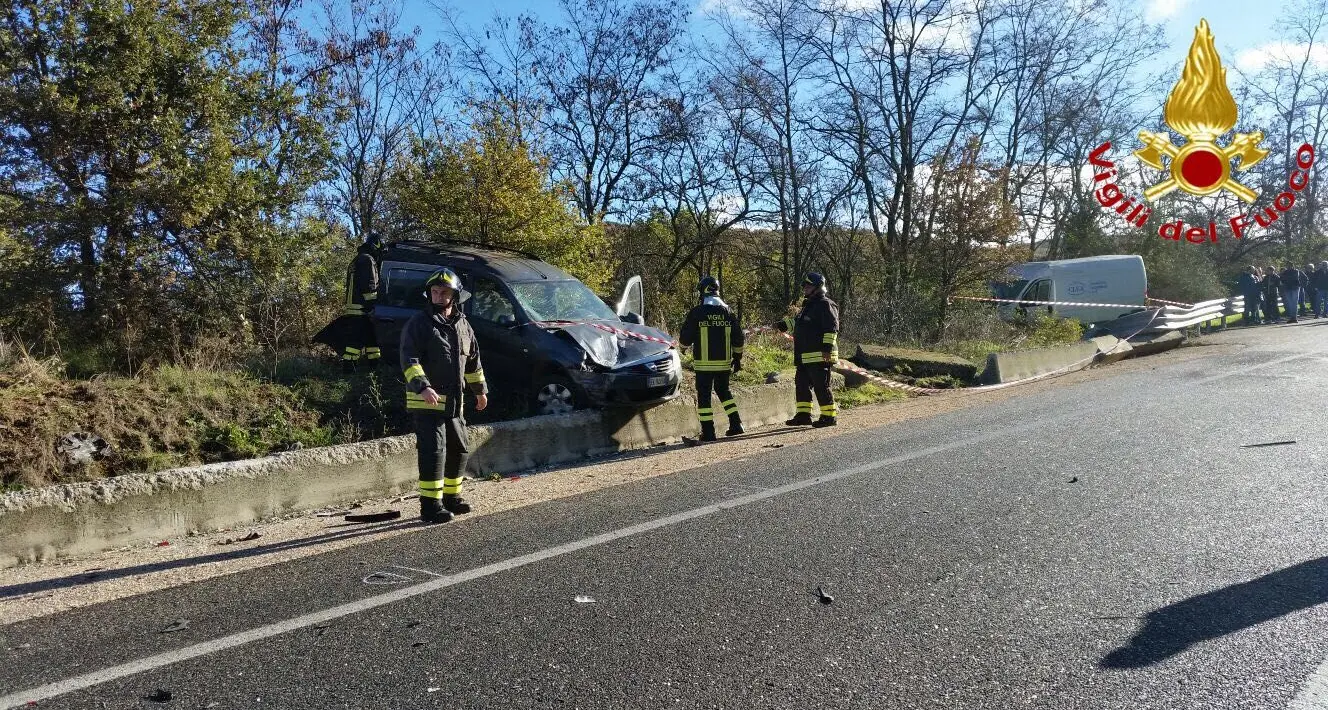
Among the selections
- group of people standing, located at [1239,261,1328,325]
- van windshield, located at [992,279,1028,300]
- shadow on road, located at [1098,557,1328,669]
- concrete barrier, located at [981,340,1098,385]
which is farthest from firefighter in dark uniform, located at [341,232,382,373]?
group of people standing, located at [1239,261,1328,325]

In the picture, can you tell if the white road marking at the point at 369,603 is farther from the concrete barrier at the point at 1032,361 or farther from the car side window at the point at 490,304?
the concrete barrier at the point at 1032,361

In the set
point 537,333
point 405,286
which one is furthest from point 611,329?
point 405,286

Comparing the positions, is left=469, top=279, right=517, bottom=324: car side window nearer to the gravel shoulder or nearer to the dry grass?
Result: the gravel shoulder

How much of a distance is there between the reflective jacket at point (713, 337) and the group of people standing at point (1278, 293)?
23.7 m

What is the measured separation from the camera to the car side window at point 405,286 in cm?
1002

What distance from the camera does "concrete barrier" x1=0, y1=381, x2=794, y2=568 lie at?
5105 mm

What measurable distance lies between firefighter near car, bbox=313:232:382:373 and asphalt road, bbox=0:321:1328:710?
457 centimetres

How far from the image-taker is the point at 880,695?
2.98m

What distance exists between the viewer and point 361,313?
→ 9914mm

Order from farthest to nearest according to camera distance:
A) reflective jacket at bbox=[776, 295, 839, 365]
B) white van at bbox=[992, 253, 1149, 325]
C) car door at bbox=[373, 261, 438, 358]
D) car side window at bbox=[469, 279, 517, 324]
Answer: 1. white van at bbox=[992, 253, 1149, 325]
2. reflective jacket at bbox=[776, 295, 839, 365]
3. car door at bbox=[373, 261, 438, 358]
4. car side window at bbox=[469, 279, 517, 324]

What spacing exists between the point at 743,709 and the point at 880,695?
1.56 ft

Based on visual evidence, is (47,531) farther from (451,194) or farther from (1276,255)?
(1276,255)

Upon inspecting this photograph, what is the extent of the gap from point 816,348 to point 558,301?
10.1ft

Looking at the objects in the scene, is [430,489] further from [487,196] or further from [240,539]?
[487,196]
